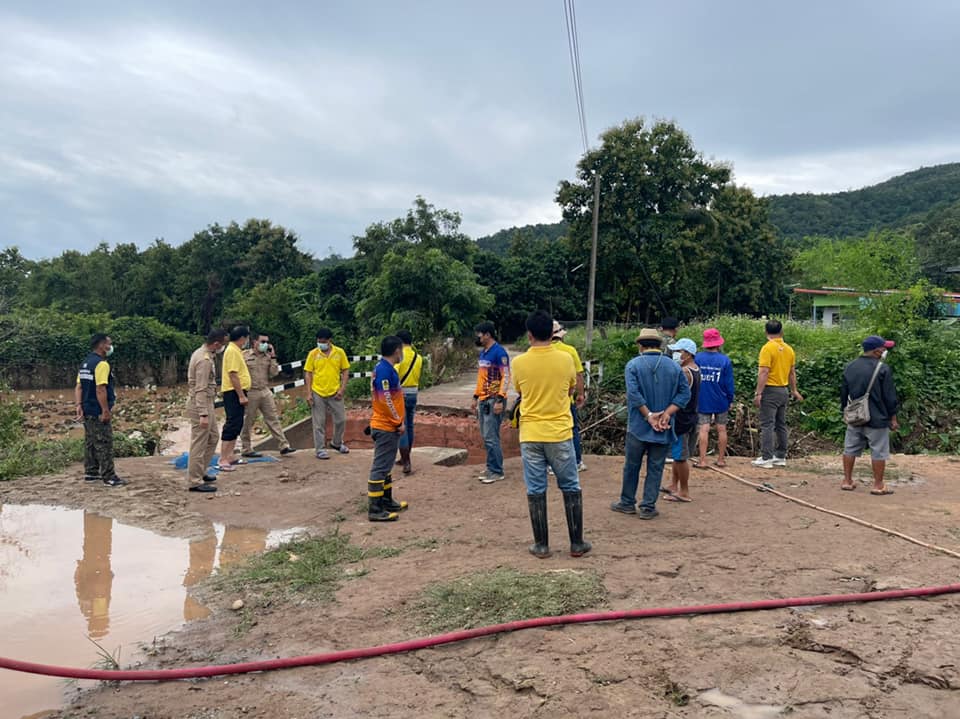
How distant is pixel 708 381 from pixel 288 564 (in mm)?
4968

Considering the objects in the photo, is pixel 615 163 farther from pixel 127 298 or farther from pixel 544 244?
pixel 127 298

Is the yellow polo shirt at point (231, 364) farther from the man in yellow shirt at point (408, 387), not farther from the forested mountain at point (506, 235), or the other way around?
the forested mountain at point (506, 235)

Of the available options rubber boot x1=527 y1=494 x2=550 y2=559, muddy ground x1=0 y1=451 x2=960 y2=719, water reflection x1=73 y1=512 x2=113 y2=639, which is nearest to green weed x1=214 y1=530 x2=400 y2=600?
muddy ground x1=0 y1=451 x2=960 y2=719

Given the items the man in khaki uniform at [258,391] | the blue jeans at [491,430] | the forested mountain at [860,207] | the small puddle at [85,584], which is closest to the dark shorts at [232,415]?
the man in khaki uniform at [258,391]

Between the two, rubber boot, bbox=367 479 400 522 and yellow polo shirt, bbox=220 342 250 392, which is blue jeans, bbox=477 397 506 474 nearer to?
rubber boot, bbox=367 479 400 522

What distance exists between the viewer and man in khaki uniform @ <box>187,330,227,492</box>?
7.20 m

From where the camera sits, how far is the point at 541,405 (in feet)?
16.0

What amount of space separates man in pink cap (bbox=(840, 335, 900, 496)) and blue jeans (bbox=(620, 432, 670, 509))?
2286mm

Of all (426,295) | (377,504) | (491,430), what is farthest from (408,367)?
(426,295)

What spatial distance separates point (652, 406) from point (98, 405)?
5.99 metres

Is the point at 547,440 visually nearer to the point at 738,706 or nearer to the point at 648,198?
the point at 738,706

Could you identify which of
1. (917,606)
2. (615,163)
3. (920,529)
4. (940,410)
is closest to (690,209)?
(615,163)

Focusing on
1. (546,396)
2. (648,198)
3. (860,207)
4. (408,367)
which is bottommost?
(546,396)

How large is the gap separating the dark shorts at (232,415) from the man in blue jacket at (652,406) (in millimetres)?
4784
